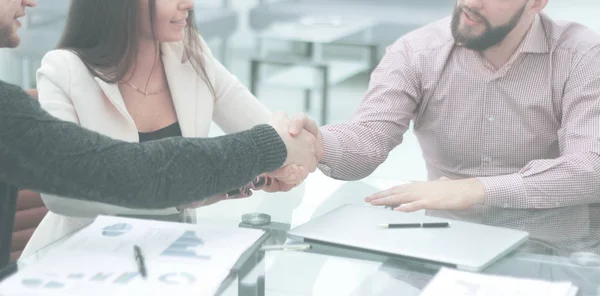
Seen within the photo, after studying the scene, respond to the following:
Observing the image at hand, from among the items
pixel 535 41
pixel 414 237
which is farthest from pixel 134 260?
pixel 535 41

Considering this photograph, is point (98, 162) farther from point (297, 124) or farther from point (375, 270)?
point (297, 124)

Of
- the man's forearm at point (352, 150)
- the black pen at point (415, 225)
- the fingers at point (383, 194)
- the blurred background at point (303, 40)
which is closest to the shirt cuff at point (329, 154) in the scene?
the man's forearm at point (352, 150)

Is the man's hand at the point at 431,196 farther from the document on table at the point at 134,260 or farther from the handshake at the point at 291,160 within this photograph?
the document on table at the point at 134,260

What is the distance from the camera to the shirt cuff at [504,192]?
168 cm

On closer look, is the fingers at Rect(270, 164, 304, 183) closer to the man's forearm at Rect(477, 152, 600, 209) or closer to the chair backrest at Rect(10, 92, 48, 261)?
the man's forearm at Rect(477, 152, 600, 209)

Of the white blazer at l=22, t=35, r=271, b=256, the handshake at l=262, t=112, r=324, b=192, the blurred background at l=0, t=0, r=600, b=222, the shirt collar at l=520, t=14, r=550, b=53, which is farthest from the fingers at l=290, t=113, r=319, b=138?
the blurred background at l=0, t=0, r=600, b=222

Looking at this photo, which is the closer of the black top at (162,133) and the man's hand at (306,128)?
the man's hand at (306,128)

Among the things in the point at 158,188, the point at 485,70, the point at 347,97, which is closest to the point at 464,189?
the point at 485,70

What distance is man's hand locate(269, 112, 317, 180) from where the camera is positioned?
5.58 feet

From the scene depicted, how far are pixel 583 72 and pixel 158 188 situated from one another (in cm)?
115

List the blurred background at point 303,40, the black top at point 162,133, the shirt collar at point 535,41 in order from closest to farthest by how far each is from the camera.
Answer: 1. the black top at point 162,133
2. the shirt collar at point 535,41
3. the blurred background at point 303,40

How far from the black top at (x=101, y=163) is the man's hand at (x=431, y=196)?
1.27 feet

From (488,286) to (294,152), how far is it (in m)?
0.63

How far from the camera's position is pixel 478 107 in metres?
2.04
